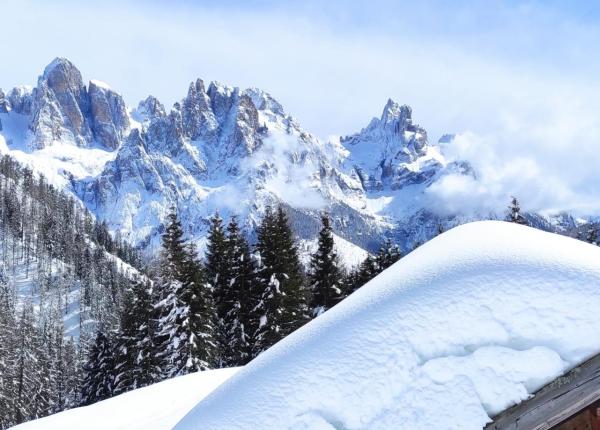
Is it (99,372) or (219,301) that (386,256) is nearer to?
(219,301)

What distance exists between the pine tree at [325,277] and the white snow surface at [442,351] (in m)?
24.0

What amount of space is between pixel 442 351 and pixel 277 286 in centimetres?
2059

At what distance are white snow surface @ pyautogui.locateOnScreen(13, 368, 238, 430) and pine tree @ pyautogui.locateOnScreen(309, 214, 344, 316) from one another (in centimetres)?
1866

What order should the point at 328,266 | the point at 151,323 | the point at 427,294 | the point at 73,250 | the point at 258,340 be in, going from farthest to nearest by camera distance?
the point at 73,250
the point at 328,266
the point at 151,323
the point at 258,340
the point at 427,294

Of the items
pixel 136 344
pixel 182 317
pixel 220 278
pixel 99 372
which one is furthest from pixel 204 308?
pixel 99 372

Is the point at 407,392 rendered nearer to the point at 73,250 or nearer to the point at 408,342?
the point at 408,342

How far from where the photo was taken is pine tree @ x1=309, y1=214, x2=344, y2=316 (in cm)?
2850

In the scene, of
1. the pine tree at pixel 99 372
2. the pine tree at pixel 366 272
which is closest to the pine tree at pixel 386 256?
the pine tree at pixel 366 272

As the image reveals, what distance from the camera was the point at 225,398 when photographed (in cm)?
446

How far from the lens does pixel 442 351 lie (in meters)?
4.05

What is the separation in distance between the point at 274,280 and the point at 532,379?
20.9 meters

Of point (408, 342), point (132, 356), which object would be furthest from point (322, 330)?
point (132, 356)

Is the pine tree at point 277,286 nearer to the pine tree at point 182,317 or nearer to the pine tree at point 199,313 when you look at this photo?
the pine tree at point 199,313

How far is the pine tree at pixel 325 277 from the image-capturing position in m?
28.5
